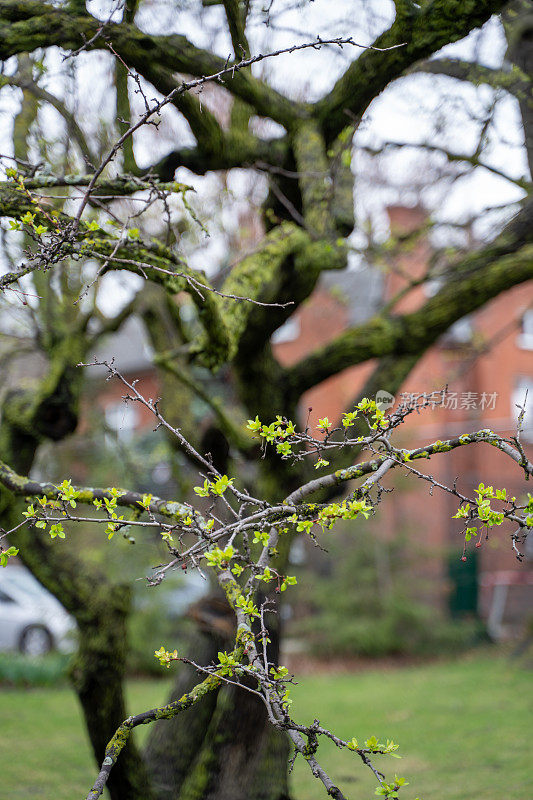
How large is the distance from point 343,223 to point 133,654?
852 cm

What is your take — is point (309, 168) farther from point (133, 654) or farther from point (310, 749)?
point (133, 654)

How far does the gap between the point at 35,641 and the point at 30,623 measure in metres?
0.32

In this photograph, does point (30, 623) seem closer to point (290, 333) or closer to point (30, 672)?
point (30, 672)

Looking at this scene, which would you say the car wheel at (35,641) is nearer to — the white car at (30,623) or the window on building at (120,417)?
the white car at (30,623)

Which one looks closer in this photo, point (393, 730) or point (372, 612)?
point (393, 730)

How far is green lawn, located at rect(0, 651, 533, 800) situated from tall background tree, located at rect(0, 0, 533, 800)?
1.61 m

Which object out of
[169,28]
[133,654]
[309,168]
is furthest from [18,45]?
[133,654]

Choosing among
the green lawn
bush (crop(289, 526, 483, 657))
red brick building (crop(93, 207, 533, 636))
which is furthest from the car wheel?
bush (crop(289, 526, 483, 657))

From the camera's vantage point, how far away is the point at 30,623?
39.9 feet

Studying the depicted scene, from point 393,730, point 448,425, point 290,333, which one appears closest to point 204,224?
point 393,730

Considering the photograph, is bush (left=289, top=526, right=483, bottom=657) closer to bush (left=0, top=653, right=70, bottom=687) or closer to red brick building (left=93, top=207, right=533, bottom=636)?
red brick building (left=93, top=207, right=533, bottom=636)

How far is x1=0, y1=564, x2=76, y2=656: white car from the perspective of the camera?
11961 mm

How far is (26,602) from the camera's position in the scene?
41.5ft

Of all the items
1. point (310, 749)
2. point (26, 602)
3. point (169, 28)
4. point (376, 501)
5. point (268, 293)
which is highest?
point (169, 28)
